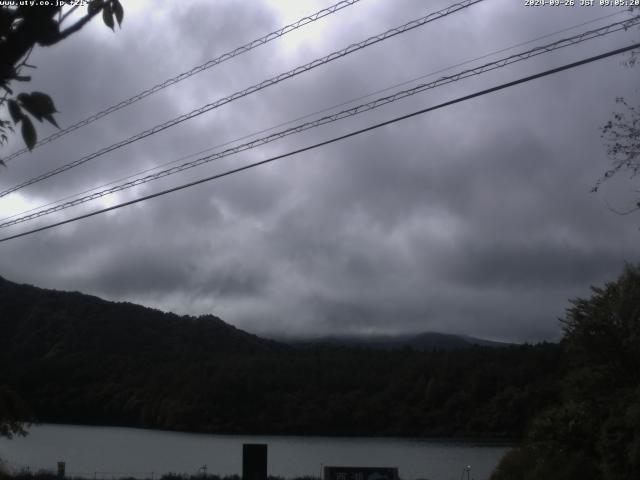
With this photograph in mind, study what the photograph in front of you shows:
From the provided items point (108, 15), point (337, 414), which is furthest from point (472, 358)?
point (108, 15)

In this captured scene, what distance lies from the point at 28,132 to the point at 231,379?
6972 cm

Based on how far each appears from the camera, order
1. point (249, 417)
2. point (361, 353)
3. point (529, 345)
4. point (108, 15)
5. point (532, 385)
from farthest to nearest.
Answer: point (361, 353)
point (249, 417)
point (529, 345)
point (532, 385)
point (108, 15)

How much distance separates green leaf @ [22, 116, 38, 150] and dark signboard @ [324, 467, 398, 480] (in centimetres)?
1195

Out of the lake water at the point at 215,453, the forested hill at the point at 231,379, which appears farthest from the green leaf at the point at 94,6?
the forested hill at the point at 231,379

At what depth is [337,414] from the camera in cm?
6706

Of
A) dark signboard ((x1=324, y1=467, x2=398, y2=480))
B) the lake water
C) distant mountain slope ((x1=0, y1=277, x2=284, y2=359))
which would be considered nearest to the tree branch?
dark signboard ((x1=324, y1=467, x2=398, y2=480))

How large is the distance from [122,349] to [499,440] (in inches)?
1505

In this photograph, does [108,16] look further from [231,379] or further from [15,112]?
[231,379]

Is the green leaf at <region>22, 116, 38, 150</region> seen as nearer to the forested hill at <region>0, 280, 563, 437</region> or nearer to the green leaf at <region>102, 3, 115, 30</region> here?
the green leaf at <region>102, 3, 115, 30</region>

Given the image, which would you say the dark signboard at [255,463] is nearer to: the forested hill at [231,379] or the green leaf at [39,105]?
the green leaf at [39,105]

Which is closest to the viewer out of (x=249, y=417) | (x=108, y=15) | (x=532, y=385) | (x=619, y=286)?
(x=108, y=15)

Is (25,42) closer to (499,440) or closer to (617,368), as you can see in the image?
(617,368)

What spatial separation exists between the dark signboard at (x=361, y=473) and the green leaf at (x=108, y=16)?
38.9 feet

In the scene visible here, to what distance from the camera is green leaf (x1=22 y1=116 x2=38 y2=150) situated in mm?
3494
